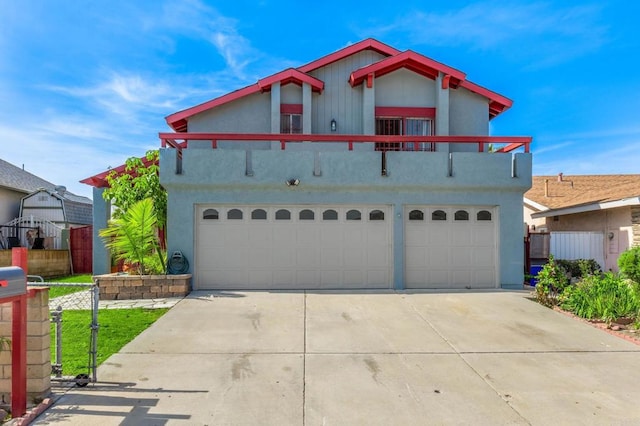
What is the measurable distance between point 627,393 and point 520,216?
22.0ft

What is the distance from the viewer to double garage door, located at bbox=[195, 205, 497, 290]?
33.1 ft

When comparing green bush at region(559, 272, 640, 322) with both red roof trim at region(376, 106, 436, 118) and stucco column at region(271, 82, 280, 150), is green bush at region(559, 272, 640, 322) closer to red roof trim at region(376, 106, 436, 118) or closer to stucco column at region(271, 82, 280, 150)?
red roof trim at region(376, 106, 436, 118)

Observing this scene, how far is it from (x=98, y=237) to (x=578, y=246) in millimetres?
16043

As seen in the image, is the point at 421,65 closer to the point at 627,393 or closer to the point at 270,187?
the point at 270,187

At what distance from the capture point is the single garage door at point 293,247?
1007 centimetres

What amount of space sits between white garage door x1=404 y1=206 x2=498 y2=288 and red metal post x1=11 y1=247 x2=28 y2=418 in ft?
28.2

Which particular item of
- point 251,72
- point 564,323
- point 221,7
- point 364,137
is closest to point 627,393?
point 564,323

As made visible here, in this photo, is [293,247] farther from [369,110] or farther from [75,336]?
[369,110]

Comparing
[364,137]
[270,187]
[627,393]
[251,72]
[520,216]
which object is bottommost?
[627,393]

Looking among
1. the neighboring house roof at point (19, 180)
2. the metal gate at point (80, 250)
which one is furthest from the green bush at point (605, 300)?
the neighboring house roof at point (19, 180)

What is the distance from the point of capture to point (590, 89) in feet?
53.5

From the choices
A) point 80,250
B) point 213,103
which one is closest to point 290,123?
point 213,103

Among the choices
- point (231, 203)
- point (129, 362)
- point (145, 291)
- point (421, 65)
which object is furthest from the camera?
point (421, 65)

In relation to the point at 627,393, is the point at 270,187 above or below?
above
